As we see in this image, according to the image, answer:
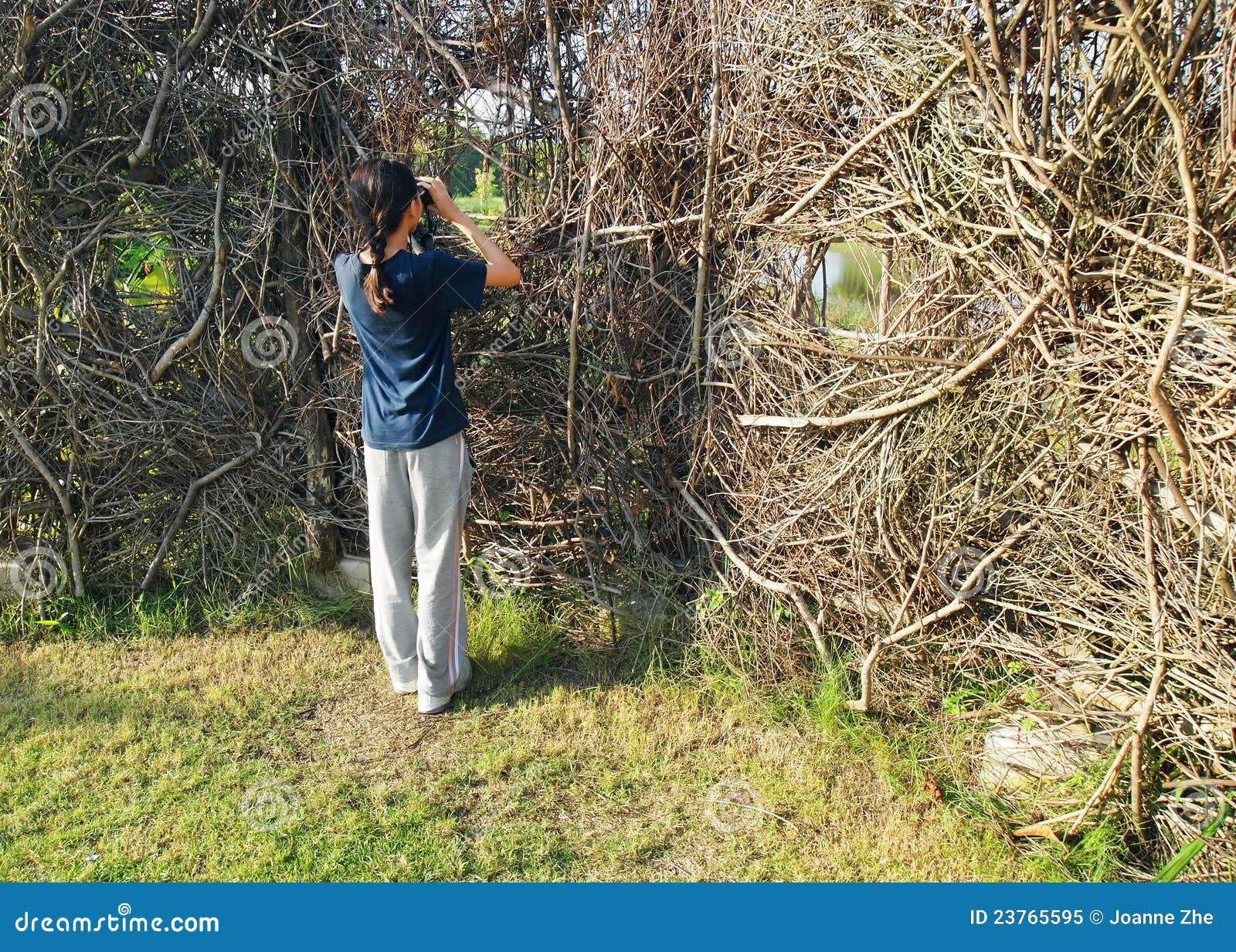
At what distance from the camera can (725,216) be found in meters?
3.61

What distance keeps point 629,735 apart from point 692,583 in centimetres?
71

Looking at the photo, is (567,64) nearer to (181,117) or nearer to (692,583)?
(181,117)

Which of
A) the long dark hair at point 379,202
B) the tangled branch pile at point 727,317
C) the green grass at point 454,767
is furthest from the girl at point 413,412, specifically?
the tangled branch pile at point 727,317

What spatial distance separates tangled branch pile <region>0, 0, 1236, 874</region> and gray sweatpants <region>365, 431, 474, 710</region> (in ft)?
1.96

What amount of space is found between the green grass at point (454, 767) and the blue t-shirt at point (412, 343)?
1.08m

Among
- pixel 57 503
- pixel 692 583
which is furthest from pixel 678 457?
pixel 57 503

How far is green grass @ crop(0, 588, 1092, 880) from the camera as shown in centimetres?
299

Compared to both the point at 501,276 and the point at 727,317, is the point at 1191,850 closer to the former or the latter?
the point at 727,317

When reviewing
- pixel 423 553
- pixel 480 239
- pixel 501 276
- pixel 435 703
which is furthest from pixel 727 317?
pixel 435 703

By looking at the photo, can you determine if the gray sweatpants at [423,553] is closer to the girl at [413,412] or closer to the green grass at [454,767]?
the girl at [413,412]

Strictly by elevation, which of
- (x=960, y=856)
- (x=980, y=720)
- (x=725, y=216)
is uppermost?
(x=725, y=216)

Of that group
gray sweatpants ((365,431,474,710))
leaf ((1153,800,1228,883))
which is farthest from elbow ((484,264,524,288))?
leaf ((1153,800,1228,883))

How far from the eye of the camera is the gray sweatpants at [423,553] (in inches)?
143

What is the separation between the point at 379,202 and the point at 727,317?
1.35m
